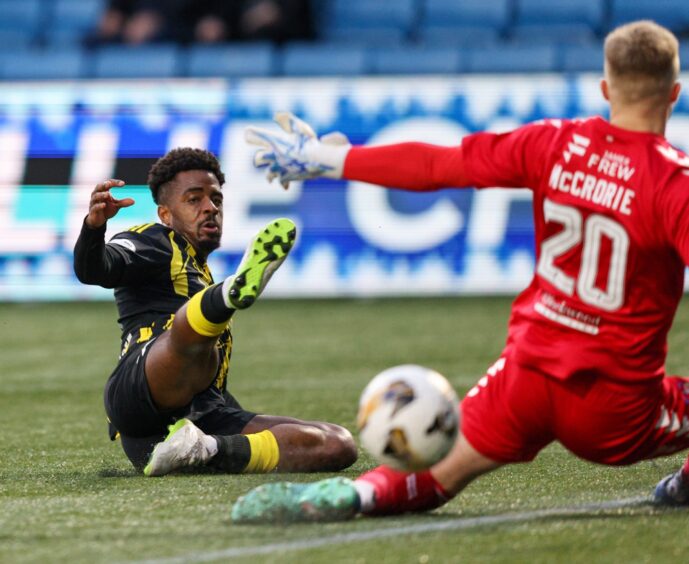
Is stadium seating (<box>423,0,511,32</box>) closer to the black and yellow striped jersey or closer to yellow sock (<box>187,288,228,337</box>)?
the black and yellow striped jersey

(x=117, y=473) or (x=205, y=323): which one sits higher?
(x=205, y=323)

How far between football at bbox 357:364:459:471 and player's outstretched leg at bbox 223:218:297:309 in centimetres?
71

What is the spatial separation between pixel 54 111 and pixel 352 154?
868cm

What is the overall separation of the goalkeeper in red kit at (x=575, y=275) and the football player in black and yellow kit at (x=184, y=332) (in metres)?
0.69

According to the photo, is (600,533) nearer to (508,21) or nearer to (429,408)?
(429,408)

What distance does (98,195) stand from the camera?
4301 millimetres

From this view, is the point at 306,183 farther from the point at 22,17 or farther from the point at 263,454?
the point at 263,454

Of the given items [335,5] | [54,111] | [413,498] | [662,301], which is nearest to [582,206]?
[662,301]

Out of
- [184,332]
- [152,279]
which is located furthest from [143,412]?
[152,279]

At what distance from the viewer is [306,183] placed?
11.4 meters

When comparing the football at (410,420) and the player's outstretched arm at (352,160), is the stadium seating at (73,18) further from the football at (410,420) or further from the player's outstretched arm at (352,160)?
the football at (410,420)

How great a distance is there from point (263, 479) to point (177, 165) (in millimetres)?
1249

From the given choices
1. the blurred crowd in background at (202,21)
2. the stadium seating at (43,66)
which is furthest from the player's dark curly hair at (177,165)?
the blurred crowd in background at (202,21)

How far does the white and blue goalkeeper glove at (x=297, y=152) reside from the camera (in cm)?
358
